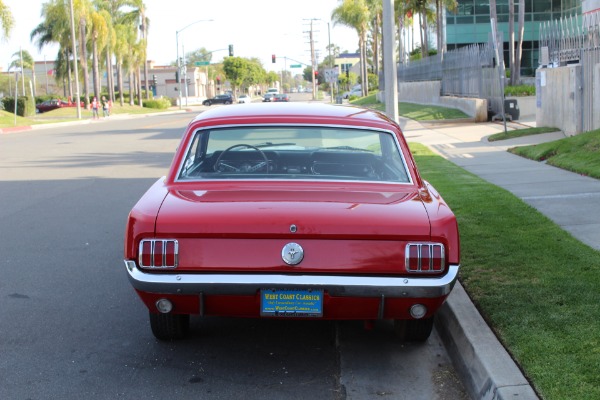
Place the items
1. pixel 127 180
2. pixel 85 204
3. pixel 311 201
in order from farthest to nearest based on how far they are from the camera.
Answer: pixel 127 180
pixel 85 204
pixel 311 201

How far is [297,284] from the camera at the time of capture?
13.9ft

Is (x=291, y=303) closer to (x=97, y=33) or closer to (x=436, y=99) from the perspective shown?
(x=436, y=99)

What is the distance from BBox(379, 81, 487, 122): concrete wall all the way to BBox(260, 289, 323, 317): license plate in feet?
79.3

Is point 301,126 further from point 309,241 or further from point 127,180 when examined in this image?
point 127,180

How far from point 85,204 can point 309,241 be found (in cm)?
766

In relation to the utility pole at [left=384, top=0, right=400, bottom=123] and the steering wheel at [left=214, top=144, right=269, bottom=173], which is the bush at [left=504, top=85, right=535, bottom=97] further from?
the steering wheel at [left=214, top=144, right=269, bottom=173]

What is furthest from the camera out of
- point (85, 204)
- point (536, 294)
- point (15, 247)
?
point (85, 204)

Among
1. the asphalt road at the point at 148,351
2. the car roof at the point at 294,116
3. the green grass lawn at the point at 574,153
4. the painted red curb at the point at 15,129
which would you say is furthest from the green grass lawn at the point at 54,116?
the car roof at the point at 294,116

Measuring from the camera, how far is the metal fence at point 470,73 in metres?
Result: 27.0

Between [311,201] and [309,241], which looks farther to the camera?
[311,201]

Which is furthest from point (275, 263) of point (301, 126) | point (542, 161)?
point (542, 161)

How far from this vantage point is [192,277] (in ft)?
14.1

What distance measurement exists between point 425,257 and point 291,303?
2.61ft

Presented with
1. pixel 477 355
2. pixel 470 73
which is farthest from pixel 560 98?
pixel 477 355
